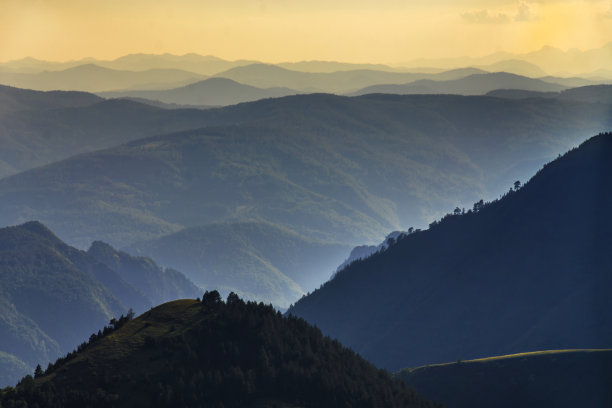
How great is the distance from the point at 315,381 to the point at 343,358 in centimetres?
1515

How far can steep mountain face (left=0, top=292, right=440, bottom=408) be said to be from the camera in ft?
490

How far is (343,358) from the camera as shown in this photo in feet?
587

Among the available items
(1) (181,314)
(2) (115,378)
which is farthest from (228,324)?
(2) (115,378)

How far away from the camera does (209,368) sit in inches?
6230

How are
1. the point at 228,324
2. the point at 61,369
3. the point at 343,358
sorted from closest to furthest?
the point at 61,369 → the point at 228,324 → the point at 343,358

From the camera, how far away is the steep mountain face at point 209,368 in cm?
14925

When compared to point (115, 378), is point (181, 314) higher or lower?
higher

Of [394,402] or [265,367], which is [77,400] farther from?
[394,402]

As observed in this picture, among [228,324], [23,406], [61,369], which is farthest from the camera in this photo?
[228,324]

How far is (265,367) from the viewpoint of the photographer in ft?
529

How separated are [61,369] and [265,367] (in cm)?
2638

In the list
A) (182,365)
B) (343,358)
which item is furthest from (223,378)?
(343,358)

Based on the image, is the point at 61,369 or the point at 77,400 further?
the point at 61,369

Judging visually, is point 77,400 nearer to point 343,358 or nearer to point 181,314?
point 181,314
